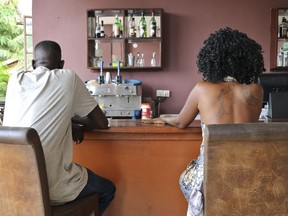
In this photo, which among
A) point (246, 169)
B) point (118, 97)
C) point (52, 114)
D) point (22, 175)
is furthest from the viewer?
point (118, 97)

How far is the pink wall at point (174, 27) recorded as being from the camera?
427 centimetres

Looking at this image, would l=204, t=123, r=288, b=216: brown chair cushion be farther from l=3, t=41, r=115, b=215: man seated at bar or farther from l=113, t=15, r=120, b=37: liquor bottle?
l=113, t=15, r=120, b=37: liquor bottle

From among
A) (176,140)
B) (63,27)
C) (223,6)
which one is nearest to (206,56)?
(176,140)

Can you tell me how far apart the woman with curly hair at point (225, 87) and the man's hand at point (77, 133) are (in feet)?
1.77

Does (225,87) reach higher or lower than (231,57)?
lower

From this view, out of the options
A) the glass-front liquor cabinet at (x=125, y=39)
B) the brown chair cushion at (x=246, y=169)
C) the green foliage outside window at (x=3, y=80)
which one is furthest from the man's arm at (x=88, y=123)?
the green foliage outside window at (x=3, y=80)

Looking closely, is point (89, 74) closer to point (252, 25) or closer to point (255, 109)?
point (252, 25)

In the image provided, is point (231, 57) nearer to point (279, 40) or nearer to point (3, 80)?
point (279, 40)

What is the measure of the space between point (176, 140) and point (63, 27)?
3.28 meters

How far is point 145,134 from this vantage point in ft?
5.63

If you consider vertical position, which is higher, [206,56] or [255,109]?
[206,56]

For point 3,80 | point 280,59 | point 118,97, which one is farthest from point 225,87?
point 3,80

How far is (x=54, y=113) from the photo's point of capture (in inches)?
55.2

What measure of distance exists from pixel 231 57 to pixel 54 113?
2.69 ft
